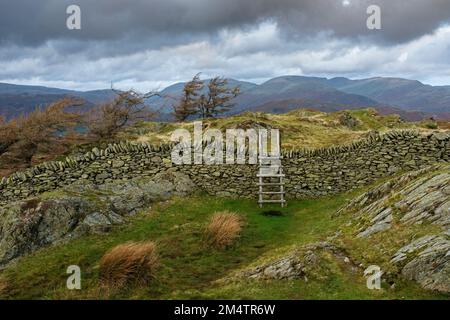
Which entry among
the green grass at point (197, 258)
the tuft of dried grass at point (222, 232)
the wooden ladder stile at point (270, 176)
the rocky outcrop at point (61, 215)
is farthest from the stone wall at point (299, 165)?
the tuft of dried grass at point (222, 232)

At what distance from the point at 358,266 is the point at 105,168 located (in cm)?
1600

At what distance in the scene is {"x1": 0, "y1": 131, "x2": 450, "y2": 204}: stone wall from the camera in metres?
22.4

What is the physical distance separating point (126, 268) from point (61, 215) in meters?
6.31

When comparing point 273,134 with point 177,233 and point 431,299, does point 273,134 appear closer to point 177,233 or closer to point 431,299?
point 177,233

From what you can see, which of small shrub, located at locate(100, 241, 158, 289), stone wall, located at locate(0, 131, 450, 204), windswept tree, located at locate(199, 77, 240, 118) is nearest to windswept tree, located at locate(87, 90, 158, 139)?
stone wall, located at locate(0, 131, 450, 204)

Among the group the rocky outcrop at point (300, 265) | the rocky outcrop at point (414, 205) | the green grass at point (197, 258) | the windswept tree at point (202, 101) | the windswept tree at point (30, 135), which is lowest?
the green grass at point (197, 258)

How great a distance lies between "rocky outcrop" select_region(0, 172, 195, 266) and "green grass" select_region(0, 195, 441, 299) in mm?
576

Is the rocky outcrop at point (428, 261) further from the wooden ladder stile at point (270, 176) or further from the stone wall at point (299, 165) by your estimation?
the stone wall at point (299, 165)

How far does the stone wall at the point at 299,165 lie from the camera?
22.4 m

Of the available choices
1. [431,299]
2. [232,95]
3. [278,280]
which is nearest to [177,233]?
[278,280]

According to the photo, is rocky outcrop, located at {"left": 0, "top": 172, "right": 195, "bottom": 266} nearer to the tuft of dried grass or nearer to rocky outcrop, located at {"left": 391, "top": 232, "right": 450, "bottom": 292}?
the tuft of dried grass

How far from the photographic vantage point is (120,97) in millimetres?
29031

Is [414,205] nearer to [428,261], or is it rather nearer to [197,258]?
[428,261]

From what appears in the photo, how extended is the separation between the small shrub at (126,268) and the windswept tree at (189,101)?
3774cm
